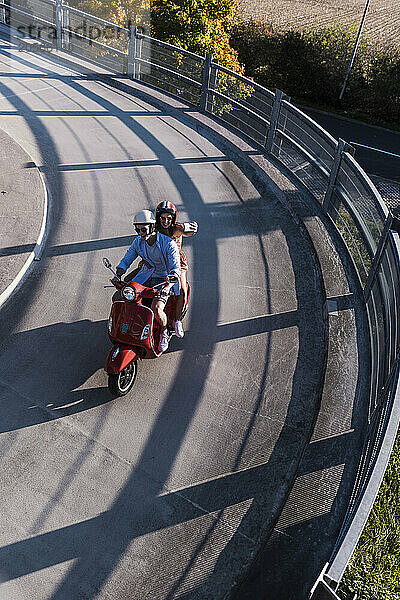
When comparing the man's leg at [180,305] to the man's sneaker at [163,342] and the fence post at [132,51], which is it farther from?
the fence post at [132,51]

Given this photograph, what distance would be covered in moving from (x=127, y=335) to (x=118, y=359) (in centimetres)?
26

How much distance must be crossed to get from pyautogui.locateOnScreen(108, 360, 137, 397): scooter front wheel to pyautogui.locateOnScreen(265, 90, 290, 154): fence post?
7.17 m

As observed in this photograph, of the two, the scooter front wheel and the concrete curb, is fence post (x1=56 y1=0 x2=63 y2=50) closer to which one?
the concrete curb

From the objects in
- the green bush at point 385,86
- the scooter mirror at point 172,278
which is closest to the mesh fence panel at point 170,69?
the scooter mirror at point 172,278

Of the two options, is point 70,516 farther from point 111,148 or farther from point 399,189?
point 399,189

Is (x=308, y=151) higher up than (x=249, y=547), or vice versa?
(x=308, y=151)

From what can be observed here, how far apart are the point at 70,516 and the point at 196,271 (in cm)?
417

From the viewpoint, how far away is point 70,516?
470 cm

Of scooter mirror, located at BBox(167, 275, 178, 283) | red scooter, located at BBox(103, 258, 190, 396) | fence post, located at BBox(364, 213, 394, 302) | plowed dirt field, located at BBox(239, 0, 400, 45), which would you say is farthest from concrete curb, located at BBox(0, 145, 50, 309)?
plowed dirt field, located at BBox(239, 0, 400, 45)

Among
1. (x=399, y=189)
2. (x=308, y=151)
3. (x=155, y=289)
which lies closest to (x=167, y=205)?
(x=155, y=289)

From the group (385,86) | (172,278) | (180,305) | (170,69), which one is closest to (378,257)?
(180,305)

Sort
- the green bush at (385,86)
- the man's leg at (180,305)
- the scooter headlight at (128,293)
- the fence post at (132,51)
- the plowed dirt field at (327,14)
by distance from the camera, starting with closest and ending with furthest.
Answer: the scooter headlight at (128,293), the man's leg at (180,305), the fence post at (132,51), the green bush at (385,86), the plowed dirt field at (327,14)

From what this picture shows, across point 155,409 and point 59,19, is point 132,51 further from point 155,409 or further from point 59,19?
point 155,409

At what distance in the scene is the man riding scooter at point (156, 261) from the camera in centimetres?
584
